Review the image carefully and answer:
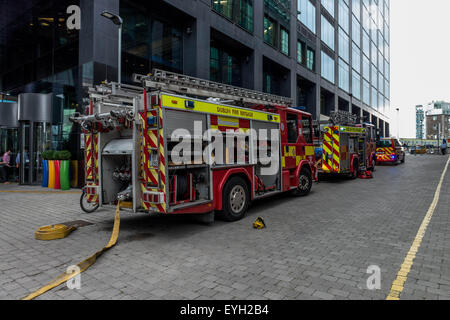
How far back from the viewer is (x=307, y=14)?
94.8ft

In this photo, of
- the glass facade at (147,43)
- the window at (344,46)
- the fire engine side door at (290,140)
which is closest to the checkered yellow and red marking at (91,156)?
the fire engine side door at (290,140)

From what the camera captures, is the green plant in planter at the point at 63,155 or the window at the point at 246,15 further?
the window at the point at 246,15

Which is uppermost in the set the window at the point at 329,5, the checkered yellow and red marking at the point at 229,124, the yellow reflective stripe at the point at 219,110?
the window at the point at 329,5

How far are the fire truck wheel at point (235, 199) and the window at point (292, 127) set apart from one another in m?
2.85

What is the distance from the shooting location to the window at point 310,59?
29172mm

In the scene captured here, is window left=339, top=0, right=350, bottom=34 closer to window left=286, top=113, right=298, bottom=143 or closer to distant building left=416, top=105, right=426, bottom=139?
window left=286, top=113, right=298, bottom=143

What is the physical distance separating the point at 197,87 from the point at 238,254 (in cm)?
367

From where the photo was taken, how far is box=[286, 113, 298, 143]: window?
360 inches

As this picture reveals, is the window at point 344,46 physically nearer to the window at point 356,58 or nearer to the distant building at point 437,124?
the window at point 356,58

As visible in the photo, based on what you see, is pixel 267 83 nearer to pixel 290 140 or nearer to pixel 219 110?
pixel 290 140

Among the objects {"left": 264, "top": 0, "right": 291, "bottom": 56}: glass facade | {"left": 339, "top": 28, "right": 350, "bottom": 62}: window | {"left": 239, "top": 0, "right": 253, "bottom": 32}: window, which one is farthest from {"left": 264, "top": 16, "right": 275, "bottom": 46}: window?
{"left": 339, "top": 28, "right": 350, "bottom": 62}: window

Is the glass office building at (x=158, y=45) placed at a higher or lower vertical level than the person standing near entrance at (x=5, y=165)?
higher

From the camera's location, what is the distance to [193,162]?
5848mm

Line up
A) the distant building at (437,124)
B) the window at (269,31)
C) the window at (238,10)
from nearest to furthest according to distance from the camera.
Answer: the window at (238,10), the window at (269,31), the distant building at (437,124)
